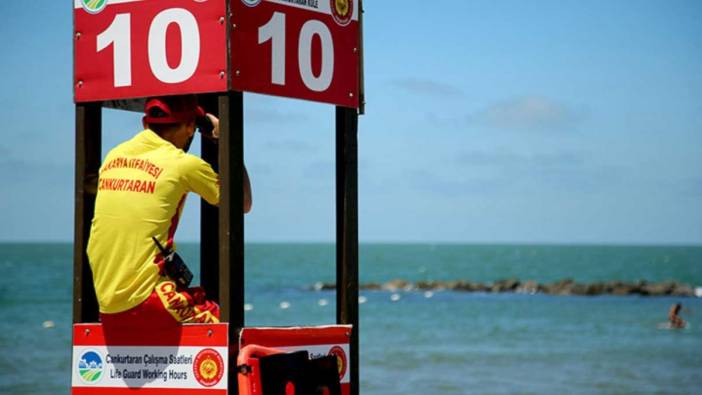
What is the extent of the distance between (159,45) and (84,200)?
855 millimetres

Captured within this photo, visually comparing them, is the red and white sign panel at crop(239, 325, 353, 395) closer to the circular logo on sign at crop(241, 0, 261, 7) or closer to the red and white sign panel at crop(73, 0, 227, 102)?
the red and white sign panel at crop(73, 0, 227, 102)

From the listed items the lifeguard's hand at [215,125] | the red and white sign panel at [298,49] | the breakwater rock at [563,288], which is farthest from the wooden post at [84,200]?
the breakwater rock at [563,288]

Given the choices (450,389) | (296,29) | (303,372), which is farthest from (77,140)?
(450,389)

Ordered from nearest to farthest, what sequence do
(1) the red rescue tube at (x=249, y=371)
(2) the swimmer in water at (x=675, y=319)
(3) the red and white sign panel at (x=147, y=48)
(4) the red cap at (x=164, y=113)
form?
1. (1) the red rescue tube at (x=249, y=371)
2. (3) the red and white sign panel at (x=147, y=48)
3. (4) the red cap at (x=164, y=113)
4. (2) the swimmer in water at (x=675, y=319)

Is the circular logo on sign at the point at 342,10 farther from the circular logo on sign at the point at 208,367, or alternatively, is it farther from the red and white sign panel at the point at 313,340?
the circular logo on sign at the point at 208,367

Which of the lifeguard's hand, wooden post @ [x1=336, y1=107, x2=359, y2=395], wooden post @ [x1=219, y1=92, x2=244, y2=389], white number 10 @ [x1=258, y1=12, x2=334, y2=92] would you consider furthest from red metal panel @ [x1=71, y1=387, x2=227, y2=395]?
white number 10 @ [x1=258, y1=12, x2=334, y2=92]

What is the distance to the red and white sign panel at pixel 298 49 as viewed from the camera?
237 inches

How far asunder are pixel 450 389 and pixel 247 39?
59.0 ft

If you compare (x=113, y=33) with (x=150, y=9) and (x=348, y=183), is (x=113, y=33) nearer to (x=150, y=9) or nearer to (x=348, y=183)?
(x=150, y=9)

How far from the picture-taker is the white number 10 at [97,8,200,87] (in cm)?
605

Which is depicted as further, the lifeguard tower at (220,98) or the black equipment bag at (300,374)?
the lifeguard tower at (220,98)

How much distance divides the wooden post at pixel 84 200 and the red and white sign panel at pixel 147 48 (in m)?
0.13

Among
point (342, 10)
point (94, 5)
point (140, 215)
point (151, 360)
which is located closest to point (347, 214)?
point (342, 10)

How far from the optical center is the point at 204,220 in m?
7.10
